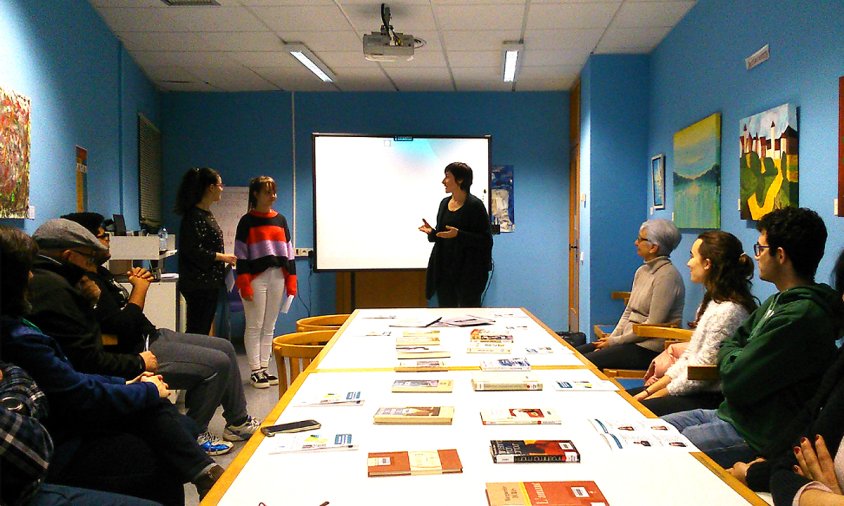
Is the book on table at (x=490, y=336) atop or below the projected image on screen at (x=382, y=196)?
below

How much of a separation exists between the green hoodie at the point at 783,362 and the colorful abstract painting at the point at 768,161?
1242 millimetres

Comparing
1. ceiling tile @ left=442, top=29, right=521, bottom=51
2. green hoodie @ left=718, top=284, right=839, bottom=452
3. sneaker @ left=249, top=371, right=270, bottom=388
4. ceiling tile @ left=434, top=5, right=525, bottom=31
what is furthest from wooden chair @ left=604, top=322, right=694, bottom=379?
ceiling tile @ left=442, top=29, right=521, bottom=51

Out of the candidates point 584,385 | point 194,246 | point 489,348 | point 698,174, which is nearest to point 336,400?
point 584,385

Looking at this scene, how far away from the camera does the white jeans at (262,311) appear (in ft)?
15.5

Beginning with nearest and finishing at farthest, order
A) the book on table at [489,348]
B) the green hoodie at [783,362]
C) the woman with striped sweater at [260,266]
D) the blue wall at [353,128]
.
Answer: the green hoodie at [783,362], the book on table at [489,348], the woman with striped sweater at [260,266], the blue wall at [353,128]

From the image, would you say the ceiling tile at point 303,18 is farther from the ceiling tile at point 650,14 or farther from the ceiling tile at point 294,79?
the ceiling tile at point 650,14

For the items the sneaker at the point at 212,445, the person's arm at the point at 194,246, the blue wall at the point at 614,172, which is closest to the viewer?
the sneaker at the point at 212,445

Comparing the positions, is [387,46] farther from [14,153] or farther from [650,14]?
[14,153]

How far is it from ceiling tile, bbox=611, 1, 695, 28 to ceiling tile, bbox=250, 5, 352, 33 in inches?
75.8

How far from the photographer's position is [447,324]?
3193mm

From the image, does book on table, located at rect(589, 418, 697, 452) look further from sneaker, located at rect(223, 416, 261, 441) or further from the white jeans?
the white jeans

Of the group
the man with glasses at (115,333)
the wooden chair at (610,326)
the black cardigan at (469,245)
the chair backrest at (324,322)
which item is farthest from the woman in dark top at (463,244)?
the man with glasses at (115,333)

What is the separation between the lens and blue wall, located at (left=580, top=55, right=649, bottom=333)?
18.5 ft

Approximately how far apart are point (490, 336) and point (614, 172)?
10.9 ft
